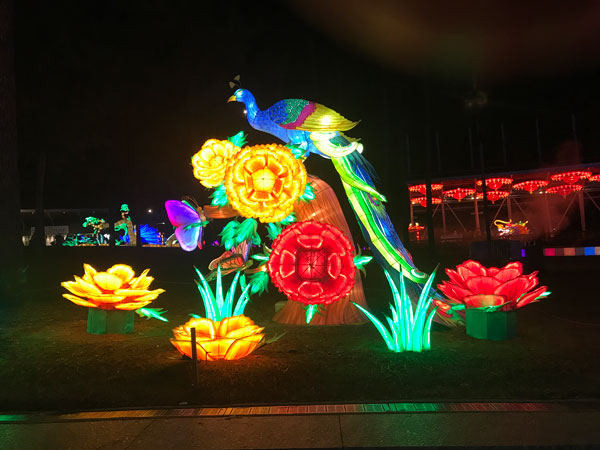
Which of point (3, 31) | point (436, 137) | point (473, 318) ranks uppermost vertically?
A: point (436, 137)

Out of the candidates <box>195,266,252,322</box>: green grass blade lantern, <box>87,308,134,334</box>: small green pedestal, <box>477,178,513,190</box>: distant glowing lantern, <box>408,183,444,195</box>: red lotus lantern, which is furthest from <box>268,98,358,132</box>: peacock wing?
<box>408,183,444,195</box>: red lotus lantern

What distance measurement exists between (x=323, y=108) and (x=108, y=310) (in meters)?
4.56

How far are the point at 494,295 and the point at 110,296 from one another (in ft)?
18.4

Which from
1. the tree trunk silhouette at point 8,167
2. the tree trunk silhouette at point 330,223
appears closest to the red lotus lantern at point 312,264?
the tree trunk silhouette at point 330,223

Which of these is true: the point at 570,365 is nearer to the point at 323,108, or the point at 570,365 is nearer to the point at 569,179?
the point at 323,108

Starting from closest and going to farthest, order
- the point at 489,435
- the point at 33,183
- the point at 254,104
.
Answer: the point at 489,435, the point at 254,104, the point at 33,183

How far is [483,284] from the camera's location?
6.71 m

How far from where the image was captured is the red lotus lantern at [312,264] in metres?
6.96

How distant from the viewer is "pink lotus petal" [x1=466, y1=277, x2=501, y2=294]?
666 centimetres

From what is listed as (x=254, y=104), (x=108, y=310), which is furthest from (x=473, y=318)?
(x=108, y=310)

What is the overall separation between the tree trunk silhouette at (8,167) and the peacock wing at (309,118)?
335 inches

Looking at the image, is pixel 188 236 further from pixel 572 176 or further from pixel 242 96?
pixel 572 176

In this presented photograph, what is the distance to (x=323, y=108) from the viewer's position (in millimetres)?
7484

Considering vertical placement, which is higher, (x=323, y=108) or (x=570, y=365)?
(x=323, y=108)
